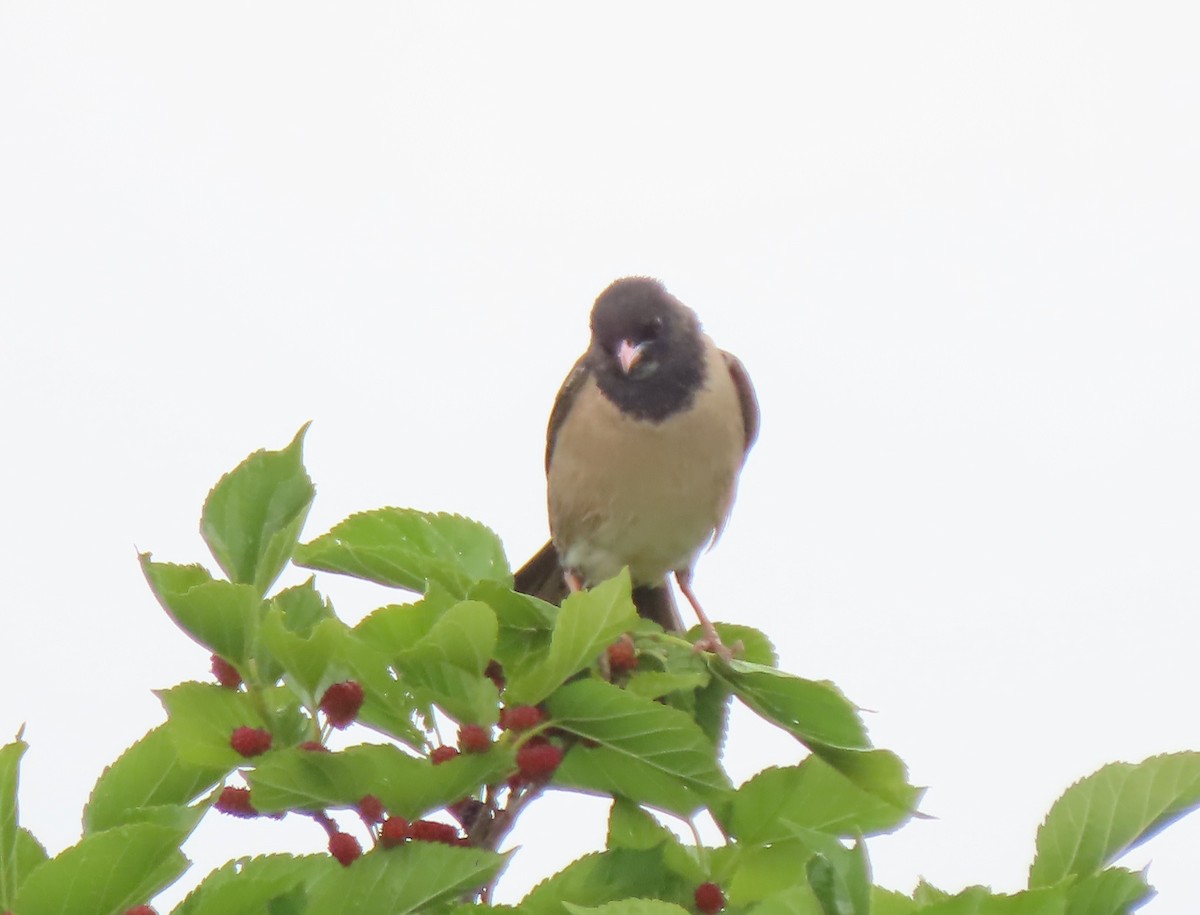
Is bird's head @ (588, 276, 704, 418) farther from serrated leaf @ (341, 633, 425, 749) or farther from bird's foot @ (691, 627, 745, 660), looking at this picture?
serrated leaf @ (341, 633, 425, 749)

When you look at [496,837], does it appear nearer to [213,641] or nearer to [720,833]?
[720,833]

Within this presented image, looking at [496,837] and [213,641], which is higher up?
[213,641]

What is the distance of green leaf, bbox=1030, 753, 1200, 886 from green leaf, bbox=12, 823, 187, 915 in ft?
4.23

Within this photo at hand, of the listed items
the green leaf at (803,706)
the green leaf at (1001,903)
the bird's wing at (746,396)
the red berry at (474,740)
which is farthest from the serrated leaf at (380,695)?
the bird's wing at (746,396)

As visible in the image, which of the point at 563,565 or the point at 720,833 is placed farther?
the point at 563,565

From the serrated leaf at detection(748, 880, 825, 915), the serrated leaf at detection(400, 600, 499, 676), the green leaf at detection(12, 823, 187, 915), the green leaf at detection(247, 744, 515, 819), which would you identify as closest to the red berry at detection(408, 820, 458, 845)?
the green leaf at detection(247, 744, 515, 819)

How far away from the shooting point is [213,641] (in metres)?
2.36

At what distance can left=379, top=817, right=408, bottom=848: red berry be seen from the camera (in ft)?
7.57

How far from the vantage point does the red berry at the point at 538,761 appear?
96.7 inches

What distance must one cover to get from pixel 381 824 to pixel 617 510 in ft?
9.42

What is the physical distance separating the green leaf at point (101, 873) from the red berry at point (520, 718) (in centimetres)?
53

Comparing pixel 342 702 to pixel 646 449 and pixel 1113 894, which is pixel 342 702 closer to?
pixel 1113 894

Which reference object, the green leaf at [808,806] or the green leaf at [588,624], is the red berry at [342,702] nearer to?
the green leaf at [588,624]

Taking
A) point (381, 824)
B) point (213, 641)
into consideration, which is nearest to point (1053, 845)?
Answer: point (381, 824)
